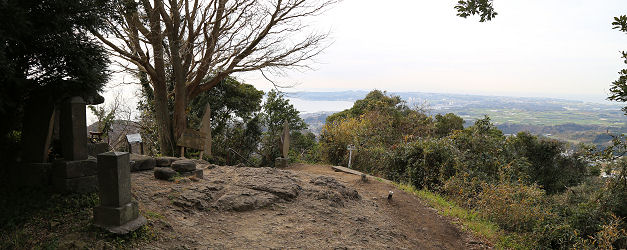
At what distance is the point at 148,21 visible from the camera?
10156 millimetres

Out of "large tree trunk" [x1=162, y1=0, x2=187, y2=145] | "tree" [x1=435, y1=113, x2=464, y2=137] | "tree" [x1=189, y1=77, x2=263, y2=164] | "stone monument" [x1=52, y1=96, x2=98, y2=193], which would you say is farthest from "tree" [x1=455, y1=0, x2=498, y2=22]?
"tree" [x1=435, y1=113, x2=464, y2=137]

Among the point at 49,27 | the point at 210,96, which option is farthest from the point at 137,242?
the point at 210,96

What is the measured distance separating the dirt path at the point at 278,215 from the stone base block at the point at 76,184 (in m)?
0.62

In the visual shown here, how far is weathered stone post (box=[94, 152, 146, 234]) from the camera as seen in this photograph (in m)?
3.98

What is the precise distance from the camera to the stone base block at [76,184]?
4.50 meters

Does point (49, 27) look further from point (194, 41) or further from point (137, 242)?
point (194, 41)

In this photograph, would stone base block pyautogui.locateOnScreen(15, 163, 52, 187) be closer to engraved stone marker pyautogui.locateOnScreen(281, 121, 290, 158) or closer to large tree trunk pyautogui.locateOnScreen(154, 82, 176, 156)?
large tree trunk pyautogui.locateOnScreen(154, 82, 176, 156)

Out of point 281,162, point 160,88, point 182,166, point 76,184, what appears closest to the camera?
point 76,184

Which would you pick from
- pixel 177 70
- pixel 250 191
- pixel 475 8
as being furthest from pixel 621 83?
pixel 177 70

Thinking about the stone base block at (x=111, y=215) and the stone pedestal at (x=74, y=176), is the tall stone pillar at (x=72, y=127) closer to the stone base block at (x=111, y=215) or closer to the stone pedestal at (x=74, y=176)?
the stone pedestal at (x=74, y=176)

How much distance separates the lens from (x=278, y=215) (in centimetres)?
570

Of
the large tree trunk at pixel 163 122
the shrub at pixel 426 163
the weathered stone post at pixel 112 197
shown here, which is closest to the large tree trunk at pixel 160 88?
the large tree trunk at pixel 163 122

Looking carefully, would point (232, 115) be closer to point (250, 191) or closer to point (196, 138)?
point (196, 138)

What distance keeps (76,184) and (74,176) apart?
0.38 feet
